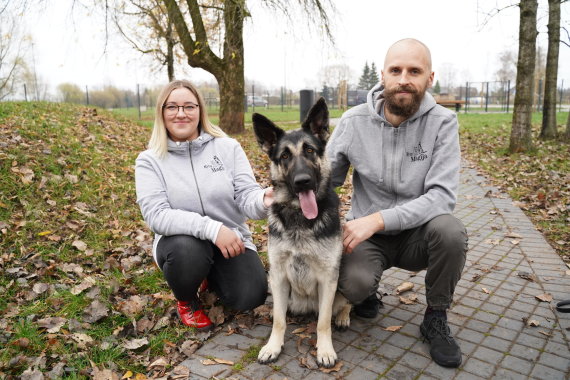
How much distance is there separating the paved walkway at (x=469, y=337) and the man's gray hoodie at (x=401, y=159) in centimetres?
96

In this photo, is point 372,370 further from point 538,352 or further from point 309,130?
point 309,130

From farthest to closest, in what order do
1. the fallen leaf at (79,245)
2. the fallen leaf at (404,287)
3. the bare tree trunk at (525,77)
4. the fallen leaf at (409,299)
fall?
the bare tree trunk at (525,77) → the fallen leaf at (79,245) → the fallen leaf at (404,287) → the fallen leaf at (409,299)

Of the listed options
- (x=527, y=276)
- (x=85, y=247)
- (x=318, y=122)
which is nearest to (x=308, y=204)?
(x=318, y=122)

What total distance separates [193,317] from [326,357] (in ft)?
4.21

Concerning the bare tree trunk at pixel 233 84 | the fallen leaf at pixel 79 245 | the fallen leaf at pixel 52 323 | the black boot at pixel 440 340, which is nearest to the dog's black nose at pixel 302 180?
the black boot at pixel 440 340

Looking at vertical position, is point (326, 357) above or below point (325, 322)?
below

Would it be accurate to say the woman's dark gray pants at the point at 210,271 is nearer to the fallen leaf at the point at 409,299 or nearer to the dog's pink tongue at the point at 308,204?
the dog's pink tongue at the point at 308,204

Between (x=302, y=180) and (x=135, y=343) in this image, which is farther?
(x=135, y=343)

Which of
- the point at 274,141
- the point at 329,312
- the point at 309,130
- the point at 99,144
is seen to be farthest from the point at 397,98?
the point at 99,144

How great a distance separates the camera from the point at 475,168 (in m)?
9.90

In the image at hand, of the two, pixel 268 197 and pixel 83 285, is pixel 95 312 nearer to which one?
pixel 83 285

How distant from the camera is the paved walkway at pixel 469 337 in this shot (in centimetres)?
277

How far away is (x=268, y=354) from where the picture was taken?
2934 millimetres

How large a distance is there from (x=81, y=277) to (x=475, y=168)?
368 inches
